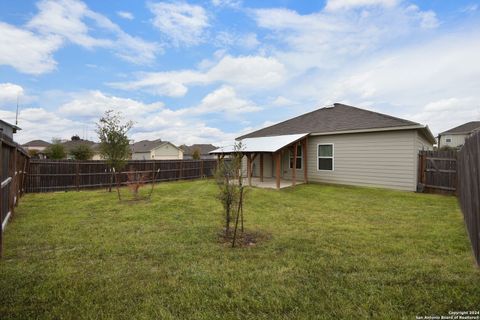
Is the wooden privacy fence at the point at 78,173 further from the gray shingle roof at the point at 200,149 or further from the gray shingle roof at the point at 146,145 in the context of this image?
the gray shingle roof at the point at 200,149

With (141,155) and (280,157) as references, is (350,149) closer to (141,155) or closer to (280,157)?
(280,157)

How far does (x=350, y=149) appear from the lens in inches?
475

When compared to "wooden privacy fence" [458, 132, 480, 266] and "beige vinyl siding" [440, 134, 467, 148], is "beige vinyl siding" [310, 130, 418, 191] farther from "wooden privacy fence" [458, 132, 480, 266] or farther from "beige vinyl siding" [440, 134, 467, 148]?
"beige vinyl siding" [440, 134, 467, 148]

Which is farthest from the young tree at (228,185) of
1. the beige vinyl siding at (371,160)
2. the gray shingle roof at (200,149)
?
the gray shingle roof at (200,149)

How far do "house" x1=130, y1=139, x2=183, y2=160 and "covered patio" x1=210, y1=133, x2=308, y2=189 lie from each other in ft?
106

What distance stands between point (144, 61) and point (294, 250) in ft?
39.4

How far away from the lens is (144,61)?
12500 mm

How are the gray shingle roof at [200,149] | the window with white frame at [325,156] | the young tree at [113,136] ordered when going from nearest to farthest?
the young tree at [113,136], the window with white frame at [325,156], the gray shingle roof at [200,149]

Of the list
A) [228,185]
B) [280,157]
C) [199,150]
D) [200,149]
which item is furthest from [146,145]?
[228,185]

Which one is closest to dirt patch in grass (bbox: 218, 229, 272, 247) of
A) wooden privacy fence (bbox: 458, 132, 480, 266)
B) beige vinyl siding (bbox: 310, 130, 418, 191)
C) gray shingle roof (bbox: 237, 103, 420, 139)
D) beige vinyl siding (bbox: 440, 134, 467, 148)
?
wooden privacy fence (bbox: 458, 132, 480, 266)

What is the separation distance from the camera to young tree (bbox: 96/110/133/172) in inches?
453

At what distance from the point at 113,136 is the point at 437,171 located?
14199 millimetres

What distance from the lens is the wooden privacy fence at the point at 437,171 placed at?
9.88m

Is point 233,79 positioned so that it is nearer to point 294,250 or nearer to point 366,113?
point 366,113
